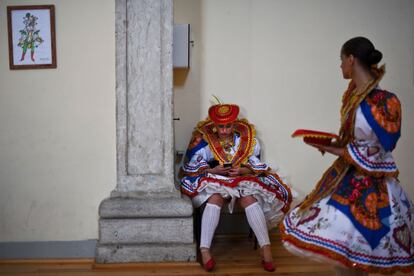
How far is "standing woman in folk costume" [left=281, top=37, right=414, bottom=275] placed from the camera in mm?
1739

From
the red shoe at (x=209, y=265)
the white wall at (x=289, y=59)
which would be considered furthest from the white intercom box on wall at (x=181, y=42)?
the red shoe at (x=209, y=265)

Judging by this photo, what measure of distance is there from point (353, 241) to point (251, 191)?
1222 mm

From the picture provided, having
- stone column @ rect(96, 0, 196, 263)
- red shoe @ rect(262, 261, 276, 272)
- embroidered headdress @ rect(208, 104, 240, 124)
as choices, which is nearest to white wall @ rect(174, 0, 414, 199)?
embroidered headdress @ rect(208, 104, 240, 124)

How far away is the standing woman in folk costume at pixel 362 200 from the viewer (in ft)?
5.71

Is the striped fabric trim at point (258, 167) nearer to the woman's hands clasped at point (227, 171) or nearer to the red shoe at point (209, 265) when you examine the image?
the woman's hands clasped at point (227, 171)

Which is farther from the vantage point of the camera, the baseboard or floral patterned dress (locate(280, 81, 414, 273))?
the baseboard

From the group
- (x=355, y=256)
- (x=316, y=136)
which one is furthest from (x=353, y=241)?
(x=316, y=136)

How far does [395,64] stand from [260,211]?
6.09ft

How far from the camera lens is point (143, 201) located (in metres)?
2.85

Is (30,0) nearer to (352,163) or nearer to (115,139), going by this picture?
(115,139)

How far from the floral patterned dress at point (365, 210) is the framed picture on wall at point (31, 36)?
2.11 metres

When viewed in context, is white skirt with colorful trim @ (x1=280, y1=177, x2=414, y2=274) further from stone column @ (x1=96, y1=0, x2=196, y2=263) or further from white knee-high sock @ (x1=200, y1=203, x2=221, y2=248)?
stone column @ (x1=96, y1=0, x2=196, y2=263)

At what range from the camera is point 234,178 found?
296 centimetres

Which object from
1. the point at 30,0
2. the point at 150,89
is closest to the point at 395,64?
the point at 150,89
